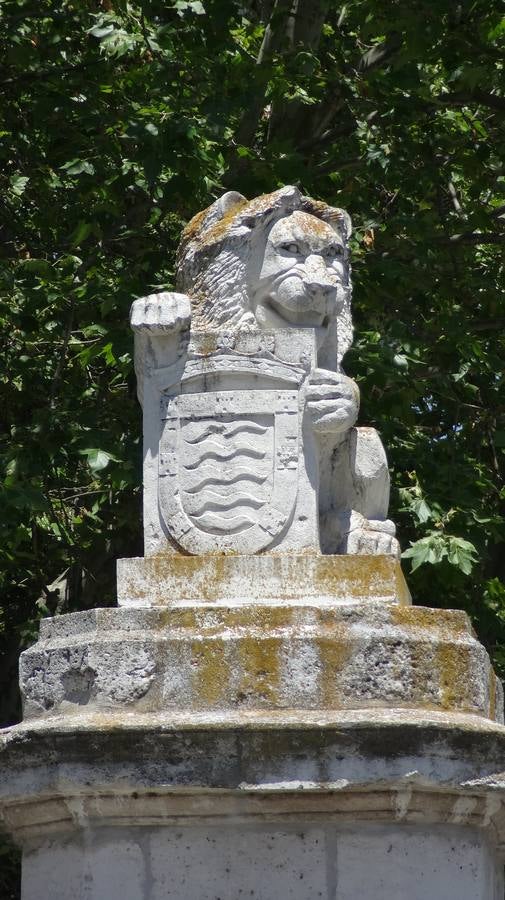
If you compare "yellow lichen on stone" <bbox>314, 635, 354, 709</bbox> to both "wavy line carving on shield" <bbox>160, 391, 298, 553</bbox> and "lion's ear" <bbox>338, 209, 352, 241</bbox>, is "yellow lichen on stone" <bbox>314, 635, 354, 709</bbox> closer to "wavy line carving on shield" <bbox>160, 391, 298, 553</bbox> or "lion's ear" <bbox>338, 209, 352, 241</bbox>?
"wavy line carving on shield" <bbox>160, 391, 298, 553</bbox>

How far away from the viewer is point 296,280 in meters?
6.98

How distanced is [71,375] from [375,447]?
178 inches

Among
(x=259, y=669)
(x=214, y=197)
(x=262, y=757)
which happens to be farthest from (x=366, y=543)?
(x=214, y=197)

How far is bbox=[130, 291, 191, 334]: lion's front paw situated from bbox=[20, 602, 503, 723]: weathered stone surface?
3.77 ft

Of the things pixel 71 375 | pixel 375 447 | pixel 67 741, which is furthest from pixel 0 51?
pixel 67 741

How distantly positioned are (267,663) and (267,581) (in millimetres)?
410

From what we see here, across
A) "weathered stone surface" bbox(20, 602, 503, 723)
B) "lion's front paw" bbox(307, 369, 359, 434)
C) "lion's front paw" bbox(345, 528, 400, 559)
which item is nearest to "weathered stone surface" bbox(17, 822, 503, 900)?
"weathered stone surface" bbox(20, 602, 503, 723)

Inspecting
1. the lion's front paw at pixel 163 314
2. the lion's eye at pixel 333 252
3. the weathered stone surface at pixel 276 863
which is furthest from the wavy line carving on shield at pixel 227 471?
the weathered stone surface at pixel 276 863

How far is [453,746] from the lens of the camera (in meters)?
6.08

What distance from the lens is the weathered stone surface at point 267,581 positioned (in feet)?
21.4

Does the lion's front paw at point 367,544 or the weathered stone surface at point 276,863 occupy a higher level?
the lion's front paw at point 367,544

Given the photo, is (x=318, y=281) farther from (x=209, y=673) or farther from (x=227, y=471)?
(x=209, y=673)

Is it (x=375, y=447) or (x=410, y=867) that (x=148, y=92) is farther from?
(x=410, y=867)

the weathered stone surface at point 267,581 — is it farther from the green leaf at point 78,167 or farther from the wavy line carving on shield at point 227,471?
the green leaf at point 78,167
